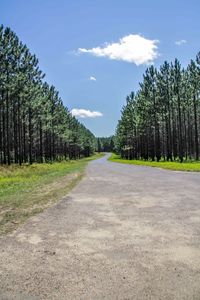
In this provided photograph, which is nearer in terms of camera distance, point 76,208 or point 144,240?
point 144,240

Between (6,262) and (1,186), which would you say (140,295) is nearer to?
(6,262)

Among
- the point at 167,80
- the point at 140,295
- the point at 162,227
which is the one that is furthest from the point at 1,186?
the point at 167,80

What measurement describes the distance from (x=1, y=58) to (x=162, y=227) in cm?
3324

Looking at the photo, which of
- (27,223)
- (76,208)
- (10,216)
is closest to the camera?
(27,223)

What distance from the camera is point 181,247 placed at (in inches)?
224

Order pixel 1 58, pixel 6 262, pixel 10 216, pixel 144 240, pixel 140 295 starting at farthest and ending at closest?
pixel 1 58, pixel 10 216, pixel 144 240, pixel 6 262, pixel 140 295

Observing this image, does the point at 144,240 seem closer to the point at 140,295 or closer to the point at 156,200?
the point at 140,295

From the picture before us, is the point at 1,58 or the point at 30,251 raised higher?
the point at 1,58

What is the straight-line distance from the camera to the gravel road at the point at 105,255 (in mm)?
4059

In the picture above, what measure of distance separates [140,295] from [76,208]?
20.0ft

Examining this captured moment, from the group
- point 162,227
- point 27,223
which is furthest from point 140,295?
point 27,223

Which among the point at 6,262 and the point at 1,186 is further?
the point at 1,186

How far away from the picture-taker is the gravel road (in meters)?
4.06

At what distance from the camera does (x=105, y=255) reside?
5367mm
